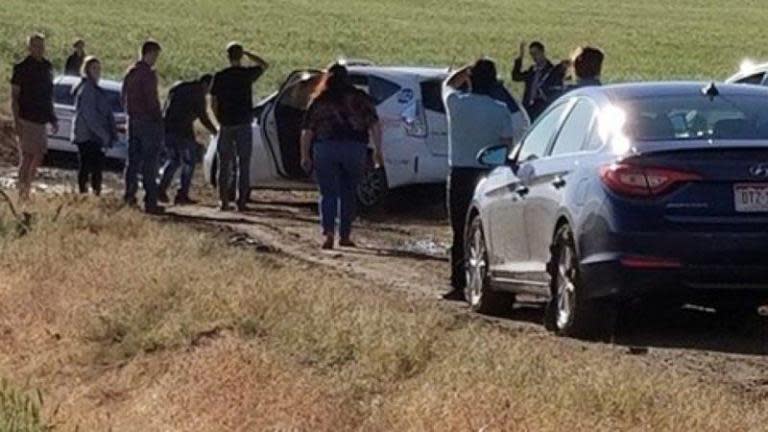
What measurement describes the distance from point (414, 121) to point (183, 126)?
2686mm

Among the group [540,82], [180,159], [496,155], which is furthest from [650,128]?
[540,82]

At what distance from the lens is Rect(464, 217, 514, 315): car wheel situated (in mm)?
13133

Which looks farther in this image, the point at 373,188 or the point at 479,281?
the point at 373,188

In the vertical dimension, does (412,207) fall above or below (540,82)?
below

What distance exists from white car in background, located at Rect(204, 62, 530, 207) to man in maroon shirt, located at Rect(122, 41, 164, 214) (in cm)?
139

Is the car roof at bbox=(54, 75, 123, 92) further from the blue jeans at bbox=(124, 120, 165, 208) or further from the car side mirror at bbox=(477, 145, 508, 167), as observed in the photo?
the car side mirror at bbox=(477, 145, 508, 167)

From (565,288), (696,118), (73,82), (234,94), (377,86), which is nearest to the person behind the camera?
(696,118)

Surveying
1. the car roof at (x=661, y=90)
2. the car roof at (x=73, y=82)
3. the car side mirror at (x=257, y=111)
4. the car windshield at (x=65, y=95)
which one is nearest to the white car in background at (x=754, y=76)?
the car side mirror at (x=257, y=111)

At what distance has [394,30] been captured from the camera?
215ft

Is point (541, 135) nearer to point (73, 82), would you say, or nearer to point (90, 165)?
point (90, 165)

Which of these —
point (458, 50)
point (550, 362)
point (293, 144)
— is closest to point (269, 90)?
point (458, 50)

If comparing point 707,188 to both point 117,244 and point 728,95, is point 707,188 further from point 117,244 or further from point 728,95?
point 117,244

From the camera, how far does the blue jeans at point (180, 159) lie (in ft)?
71.5

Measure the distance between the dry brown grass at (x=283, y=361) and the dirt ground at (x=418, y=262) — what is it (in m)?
0.38
